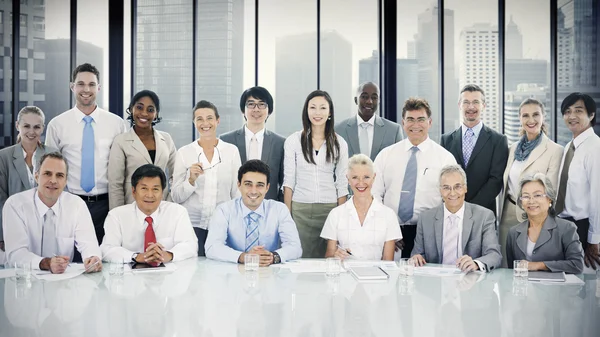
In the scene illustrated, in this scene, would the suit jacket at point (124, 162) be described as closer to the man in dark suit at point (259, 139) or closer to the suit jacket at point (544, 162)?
the man in dark suit at point (259, 139)

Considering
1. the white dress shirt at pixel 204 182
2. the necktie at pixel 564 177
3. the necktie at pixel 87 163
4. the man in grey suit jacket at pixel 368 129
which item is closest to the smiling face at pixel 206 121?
the white dress shirt at pixel 204 182

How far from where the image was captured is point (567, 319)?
2.29 metres

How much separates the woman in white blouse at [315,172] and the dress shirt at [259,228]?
54 centimetres

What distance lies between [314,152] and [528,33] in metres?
2.61

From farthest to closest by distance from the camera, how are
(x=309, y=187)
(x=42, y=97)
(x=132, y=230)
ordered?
(x=42, y=97) → (x=309, y=187) → (x=132, y=230)

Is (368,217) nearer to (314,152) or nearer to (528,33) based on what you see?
(314,152)

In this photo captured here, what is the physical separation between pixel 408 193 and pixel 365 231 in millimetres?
587

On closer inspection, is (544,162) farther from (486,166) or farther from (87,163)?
(87,163)

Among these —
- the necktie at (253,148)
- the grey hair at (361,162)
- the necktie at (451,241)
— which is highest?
the necktie at (253,148)

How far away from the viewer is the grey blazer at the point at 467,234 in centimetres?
347

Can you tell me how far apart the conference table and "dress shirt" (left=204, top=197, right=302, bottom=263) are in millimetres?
426

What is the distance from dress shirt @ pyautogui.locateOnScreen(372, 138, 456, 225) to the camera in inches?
159

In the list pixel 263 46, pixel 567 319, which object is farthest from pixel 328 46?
pixel 567 319

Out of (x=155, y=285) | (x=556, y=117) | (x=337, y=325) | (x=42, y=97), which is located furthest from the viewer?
(x=42, y=97)
